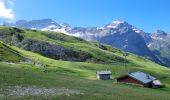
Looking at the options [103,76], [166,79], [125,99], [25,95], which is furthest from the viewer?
[166,79]

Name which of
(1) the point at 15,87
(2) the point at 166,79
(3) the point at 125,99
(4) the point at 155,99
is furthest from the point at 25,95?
(2) the point at 166,79

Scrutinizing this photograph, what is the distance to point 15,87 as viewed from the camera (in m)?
57.3

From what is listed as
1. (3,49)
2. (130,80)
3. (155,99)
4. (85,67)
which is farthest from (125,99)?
(85,67)

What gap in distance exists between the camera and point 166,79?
176 meters

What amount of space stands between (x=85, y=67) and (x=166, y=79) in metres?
41.6

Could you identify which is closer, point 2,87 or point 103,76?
point 2,87

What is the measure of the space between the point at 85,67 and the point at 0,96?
147 meters

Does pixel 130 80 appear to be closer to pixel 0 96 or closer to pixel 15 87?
pixel 15 87

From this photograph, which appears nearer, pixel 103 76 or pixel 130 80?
pixel 130 80

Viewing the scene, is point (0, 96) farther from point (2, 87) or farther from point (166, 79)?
point (166, 79)

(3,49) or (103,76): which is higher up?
(3,49)

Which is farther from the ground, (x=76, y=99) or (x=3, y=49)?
(x=3, y=49)

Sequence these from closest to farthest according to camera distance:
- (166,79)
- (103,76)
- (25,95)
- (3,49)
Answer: (25,95) < (103,76) < (3,49) < (166,79)

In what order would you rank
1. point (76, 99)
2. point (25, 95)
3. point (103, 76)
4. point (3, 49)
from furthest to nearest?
point (3, 49)
point (103, 76)
point (76, 99)
point (25, 95)
